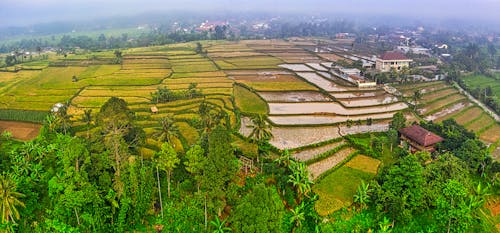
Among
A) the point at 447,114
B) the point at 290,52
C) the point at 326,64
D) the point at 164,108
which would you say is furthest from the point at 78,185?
the point at 290,52

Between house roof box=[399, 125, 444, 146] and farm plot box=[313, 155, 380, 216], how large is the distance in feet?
17.7

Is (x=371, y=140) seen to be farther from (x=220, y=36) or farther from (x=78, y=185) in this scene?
(x=220, y=36)

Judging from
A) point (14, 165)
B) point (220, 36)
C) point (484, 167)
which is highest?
point (220, 36)

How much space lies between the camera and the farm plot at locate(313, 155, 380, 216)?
2410cm

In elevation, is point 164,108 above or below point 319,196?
above

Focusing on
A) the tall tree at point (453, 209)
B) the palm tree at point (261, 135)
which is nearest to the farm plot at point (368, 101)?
the palm tree at point (261, 135)

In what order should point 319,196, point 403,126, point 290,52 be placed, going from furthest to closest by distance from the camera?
point 290,52 < point 403,126 < point 319,196

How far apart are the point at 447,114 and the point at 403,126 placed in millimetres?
13133

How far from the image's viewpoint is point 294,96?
4916 centimetres

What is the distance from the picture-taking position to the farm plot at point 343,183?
24.1 meters

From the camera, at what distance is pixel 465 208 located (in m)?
21.4

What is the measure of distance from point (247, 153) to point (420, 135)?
16.2 metres

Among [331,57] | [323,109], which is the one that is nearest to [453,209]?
[323,109]

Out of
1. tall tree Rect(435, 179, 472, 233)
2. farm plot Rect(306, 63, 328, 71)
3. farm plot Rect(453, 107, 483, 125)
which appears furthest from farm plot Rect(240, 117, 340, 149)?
farm plot Rect(306, 63, 328, 71)
